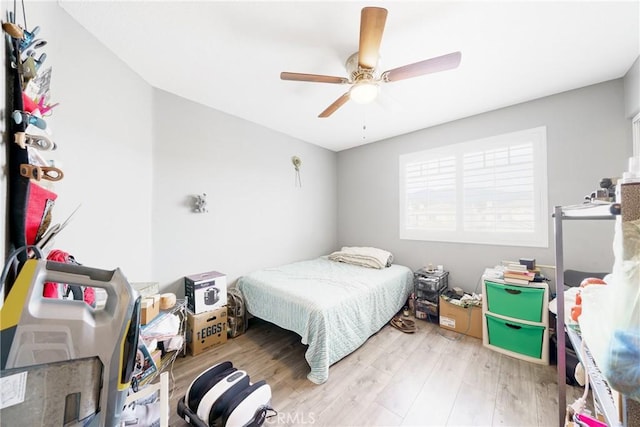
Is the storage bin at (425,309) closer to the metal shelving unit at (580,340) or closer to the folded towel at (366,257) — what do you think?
the folded towel at (366,257)

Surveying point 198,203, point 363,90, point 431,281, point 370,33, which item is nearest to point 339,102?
point 363,90

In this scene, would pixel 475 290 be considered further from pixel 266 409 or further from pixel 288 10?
pixel 288 10

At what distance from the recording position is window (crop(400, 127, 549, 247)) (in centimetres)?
228

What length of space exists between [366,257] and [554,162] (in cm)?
221

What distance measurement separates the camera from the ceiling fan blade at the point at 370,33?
109 centimetres

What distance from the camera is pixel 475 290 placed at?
8.55 ft

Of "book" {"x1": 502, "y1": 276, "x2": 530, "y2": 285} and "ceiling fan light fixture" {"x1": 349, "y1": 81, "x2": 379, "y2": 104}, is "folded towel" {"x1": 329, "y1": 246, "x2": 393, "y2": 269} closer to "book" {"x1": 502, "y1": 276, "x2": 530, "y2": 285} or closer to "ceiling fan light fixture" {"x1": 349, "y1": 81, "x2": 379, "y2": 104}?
"book" {"x1": 502, "y1": 276, "x2": 530, "y2": 285}

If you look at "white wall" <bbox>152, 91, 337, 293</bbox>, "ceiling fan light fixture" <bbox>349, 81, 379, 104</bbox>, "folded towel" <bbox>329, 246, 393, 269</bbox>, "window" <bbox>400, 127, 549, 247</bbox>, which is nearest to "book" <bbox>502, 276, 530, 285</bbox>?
"window" <bbox>400, 127, 549, 247</bbox>

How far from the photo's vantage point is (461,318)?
7.85ft

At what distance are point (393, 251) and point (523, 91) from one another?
2.29m

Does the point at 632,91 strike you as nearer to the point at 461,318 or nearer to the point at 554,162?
the point at 554,162

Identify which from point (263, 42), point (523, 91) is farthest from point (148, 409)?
point (523, 91)

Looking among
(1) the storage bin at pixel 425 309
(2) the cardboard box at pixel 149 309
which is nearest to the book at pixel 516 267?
(1) the storage bin at pixel 425 309

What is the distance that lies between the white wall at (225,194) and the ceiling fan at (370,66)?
1.37 meters
